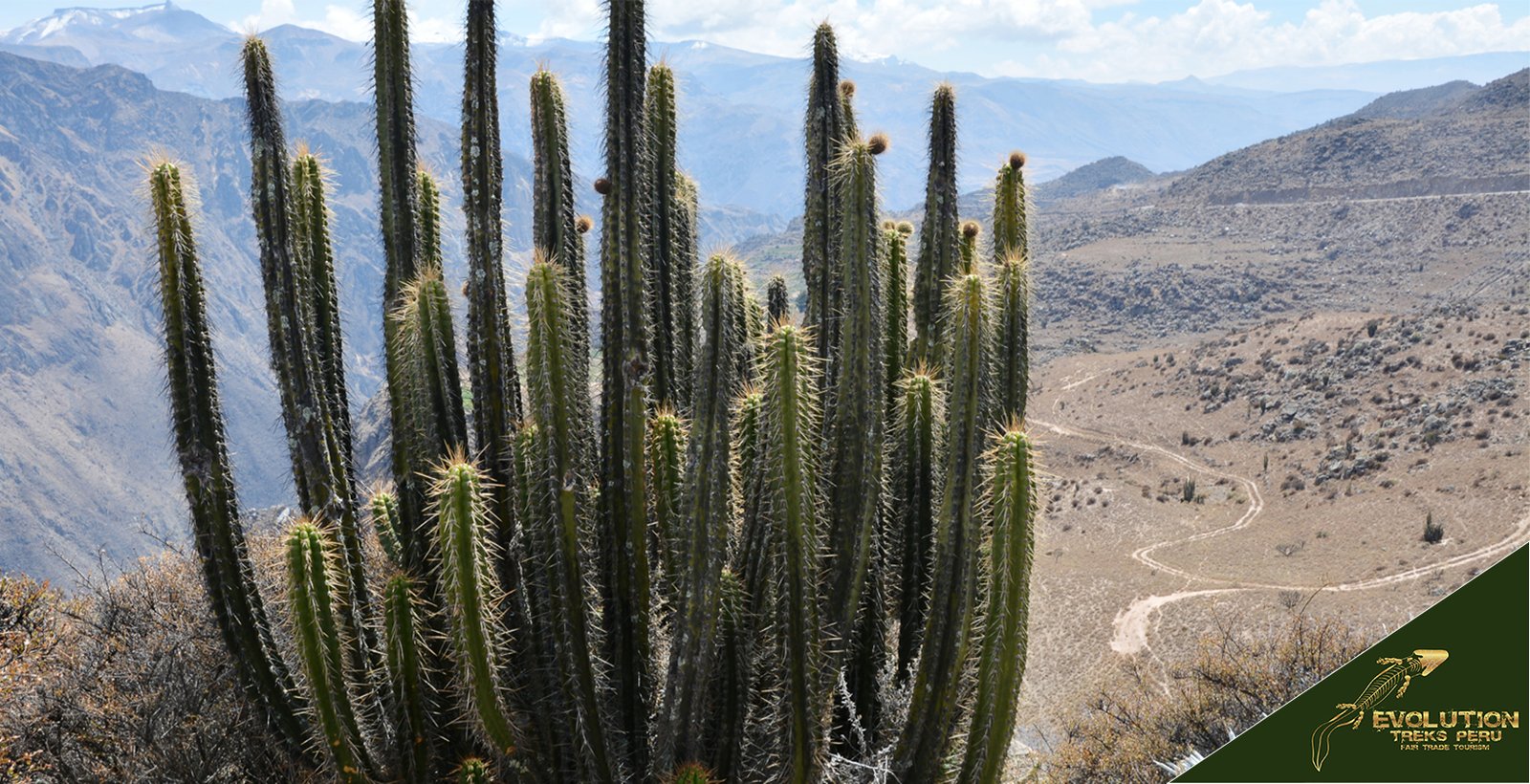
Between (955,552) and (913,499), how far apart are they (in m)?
0.86

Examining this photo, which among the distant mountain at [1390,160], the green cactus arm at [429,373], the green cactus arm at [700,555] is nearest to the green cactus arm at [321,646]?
the green cactus arm at [429,373]

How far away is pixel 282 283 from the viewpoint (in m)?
5.39

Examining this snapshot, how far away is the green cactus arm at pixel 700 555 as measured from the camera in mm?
4656

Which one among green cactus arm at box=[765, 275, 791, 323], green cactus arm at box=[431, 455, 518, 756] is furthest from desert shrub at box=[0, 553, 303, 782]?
green cactus arm at box=[765, 275, 791, 323]

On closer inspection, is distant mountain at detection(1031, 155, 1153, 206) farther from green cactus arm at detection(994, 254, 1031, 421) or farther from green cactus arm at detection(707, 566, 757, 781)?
green cactus arm at detection(707, 566, 757, 781)

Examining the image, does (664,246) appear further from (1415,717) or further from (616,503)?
(1415,717)

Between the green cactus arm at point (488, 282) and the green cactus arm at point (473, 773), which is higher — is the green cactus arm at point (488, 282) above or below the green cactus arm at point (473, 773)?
above

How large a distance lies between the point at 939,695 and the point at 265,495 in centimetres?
20383

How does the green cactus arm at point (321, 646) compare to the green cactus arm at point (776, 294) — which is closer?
the green cactus arm at point (321, 646)

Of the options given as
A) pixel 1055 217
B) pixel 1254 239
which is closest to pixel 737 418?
pixel 1254 239

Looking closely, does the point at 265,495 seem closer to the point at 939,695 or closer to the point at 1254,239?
the point at 1254,239

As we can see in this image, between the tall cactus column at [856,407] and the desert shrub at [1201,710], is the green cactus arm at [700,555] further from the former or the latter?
the desert shrub at [1201,710]

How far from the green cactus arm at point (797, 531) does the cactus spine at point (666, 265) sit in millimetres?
1462

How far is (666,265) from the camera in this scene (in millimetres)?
6176
